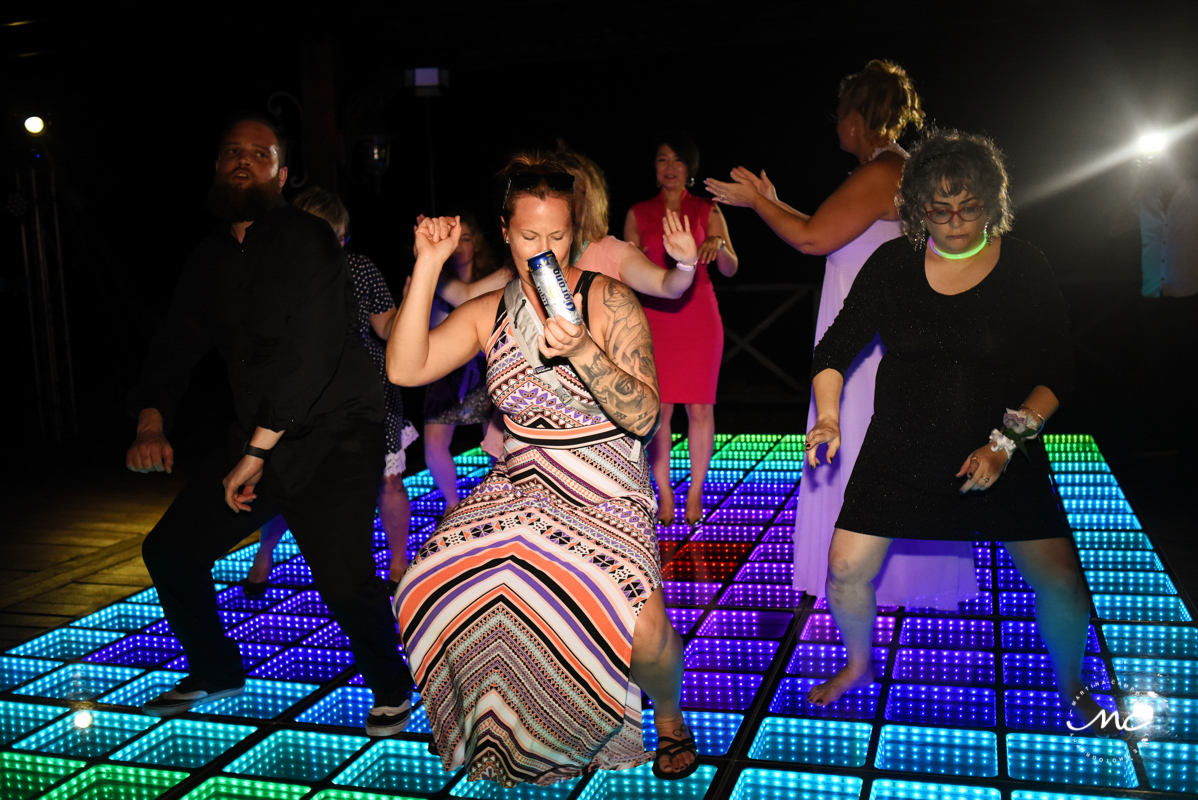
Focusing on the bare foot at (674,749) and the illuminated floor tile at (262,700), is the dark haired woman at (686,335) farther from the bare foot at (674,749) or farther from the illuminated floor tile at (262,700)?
the bare foot at (674,749)

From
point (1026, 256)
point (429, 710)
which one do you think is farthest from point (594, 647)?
point (1026, 256)

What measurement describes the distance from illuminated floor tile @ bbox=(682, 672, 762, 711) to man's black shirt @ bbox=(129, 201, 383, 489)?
126 cm

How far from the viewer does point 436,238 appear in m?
2.43

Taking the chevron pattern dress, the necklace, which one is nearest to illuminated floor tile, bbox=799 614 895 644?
the chevron pattern dress

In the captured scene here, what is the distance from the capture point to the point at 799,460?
21.4 feet

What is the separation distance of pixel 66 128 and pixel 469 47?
575 cm

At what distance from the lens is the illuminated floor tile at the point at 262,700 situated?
300 centimetres

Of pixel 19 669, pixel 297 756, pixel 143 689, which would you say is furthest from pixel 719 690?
pixel 19 669

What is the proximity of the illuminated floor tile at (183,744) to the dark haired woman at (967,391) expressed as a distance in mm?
1797

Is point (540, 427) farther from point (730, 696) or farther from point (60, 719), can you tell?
point (60, 719)

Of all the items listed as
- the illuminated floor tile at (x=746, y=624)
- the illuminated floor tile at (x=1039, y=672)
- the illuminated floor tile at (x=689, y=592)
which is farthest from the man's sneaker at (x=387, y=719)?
the illuminated floor tile at (x=1039, y=672)

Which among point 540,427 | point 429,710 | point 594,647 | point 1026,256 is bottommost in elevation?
point 429,710

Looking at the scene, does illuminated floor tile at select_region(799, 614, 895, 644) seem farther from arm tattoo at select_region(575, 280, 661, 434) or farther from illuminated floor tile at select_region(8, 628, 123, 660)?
illuminated floor tile at select_region(8, 628, 123, 660)

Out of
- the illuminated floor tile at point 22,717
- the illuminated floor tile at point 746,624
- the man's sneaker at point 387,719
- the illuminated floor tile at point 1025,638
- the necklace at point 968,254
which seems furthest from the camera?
the illuminated floor tile at point 746,624
